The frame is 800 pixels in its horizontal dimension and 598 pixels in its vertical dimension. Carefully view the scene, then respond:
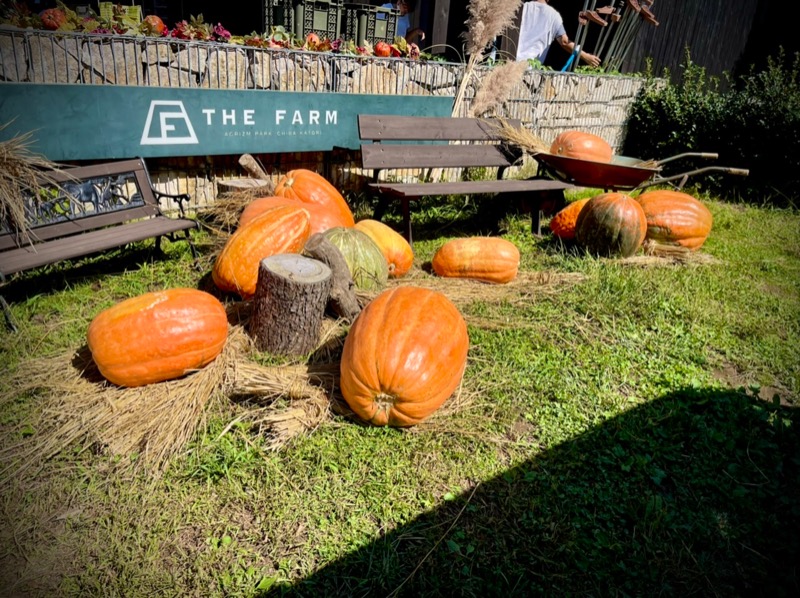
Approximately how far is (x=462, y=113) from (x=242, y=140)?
348 cm

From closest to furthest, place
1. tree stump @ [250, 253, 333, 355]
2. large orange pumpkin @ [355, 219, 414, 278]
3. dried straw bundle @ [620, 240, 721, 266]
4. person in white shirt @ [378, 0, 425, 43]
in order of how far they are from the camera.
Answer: tree stump @ [250, 253, 333, 355] < large orange pumpkin @ [355, 219, 414, 278] < dried straw bundle @ [620, 240, 721, 266] < person in white shirt @ [378, 0, 425, 43]

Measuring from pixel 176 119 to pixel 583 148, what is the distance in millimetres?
4843

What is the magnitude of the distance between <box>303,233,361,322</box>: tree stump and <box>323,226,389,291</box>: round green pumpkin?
13.9 inches

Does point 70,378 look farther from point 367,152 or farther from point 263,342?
point 367,152

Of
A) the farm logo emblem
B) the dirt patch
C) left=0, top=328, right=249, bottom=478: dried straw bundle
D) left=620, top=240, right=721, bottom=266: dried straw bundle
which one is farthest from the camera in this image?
left=620, top=240, right=721, bottom=266: dried straw bundle

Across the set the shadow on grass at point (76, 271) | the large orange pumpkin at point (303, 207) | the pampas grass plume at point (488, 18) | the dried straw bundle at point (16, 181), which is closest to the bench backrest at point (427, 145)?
the large orange pumpkin at point (303, 207)

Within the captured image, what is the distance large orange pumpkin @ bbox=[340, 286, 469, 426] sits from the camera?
2752mm

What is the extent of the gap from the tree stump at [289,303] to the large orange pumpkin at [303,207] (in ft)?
4.21

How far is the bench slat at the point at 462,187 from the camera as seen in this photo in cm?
536

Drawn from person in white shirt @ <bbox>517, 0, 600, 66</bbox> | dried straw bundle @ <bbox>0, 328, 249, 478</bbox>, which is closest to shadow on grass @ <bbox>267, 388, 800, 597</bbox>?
dried straw bundle @ <bbox>0, 328, 249, 478</bbox>

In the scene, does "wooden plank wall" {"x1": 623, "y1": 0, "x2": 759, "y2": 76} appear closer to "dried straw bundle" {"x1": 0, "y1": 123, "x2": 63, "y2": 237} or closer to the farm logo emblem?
the farm logo emblem

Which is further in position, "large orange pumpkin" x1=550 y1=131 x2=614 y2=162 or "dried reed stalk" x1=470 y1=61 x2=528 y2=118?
"dried reed stalk" x1=470 y1=61 x2=528 y2=118

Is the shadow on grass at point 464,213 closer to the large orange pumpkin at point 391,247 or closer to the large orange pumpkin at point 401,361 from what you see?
the large orange pumpkin at point 391,247

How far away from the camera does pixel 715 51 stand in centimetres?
1492
